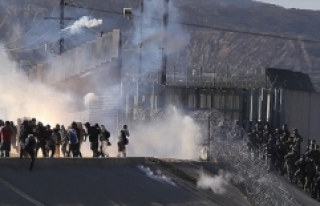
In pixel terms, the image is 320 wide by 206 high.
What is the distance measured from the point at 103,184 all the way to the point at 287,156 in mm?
10834

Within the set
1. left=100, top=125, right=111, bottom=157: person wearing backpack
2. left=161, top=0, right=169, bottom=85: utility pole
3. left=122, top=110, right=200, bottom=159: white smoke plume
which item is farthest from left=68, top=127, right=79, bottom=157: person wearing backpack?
left=161, top=0, right=169, bottom=85: utility pole

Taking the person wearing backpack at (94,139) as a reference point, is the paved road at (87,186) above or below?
below

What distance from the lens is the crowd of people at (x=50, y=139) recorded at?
97.2ft

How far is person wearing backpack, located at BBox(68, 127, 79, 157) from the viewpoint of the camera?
32.6m

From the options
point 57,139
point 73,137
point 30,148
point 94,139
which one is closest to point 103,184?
point 30,148

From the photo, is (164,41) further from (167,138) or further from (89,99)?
(167,138)

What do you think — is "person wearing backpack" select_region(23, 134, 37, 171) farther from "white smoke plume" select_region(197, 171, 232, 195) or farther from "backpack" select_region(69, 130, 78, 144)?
"white smoke plume" select_region(197, 171, 232, 195)

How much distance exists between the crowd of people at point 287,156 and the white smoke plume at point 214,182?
3241 millimetres

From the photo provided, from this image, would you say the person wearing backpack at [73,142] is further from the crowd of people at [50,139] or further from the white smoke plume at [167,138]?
the white smoke plume at [167,138]

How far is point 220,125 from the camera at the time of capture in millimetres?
37906

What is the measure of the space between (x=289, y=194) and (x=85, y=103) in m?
9.75

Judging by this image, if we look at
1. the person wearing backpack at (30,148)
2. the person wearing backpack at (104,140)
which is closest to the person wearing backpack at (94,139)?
the person wearing backpack at (104,140)

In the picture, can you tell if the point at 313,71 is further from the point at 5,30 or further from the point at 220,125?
the point at 220,125

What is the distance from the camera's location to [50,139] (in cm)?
3247
